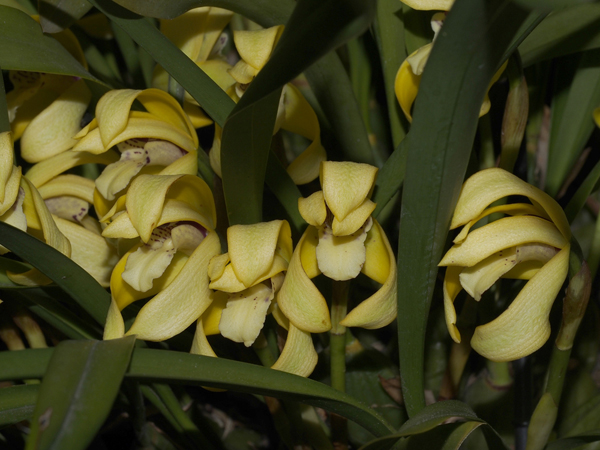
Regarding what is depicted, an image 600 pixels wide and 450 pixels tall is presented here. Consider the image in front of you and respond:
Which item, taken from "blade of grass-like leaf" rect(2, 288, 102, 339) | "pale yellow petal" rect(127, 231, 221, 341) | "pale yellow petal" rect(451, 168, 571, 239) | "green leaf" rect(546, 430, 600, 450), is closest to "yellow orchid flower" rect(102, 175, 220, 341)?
"pale yellow petal" rect(127, 231, 221, 341)

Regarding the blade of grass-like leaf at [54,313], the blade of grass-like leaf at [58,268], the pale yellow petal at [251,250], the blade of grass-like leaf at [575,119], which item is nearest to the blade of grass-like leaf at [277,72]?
the pale yellow petal at [251,250]

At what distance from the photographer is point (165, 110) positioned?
50cm

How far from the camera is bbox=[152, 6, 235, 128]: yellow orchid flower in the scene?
55cm

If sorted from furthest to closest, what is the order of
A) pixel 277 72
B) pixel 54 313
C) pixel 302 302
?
pixel 54 313
pixel 302 302
pixel 277 72

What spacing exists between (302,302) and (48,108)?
0.35 metres

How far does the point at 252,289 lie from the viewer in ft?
1.46

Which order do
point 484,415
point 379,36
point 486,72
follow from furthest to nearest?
point 484,415, point 379,36, point 486,72

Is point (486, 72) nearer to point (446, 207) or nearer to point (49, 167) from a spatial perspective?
point (446, 207)

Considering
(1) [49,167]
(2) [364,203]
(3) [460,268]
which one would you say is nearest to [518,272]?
(3) [460,268]

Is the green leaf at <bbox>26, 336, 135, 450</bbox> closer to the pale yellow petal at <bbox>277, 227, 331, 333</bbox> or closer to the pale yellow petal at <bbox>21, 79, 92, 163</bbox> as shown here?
the pale yellow petal at <bbox>277, 227, 331, 333</bbox>

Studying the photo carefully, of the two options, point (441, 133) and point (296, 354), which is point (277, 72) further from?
point (296, 354)

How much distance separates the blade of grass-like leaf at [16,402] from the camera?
39cm

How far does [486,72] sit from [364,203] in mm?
131

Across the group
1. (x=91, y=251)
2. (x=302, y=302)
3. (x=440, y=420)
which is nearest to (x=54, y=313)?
(x=91, y=251)
